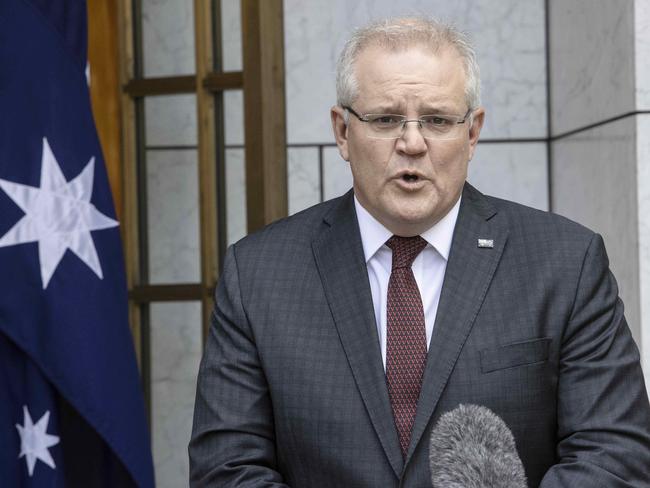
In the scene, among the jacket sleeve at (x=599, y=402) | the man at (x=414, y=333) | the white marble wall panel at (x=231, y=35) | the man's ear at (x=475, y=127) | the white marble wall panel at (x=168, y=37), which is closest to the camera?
the jacket sleeve at (x=599, y=402)

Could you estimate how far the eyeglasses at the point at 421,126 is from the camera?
2453mm

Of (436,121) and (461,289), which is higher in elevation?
(436,121)

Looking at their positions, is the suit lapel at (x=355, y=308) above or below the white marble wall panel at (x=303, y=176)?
below

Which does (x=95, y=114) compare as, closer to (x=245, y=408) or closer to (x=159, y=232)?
(x=159, y=232)

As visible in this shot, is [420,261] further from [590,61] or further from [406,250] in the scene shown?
[590,61]

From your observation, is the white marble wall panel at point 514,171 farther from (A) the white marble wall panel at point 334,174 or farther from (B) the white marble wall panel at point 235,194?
(B) the white marble wall panel at point 235,194

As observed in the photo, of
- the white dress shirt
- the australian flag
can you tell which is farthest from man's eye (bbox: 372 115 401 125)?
the australian flag

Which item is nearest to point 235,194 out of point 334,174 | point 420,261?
point 334,174

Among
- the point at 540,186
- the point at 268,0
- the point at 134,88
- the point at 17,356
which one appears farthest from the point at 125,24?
the point at 540,186

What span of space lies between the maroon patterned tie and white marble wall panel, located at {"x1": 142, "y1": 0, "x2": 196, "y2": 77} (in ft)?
6.52

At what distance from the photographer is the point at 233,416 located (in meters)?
2.47

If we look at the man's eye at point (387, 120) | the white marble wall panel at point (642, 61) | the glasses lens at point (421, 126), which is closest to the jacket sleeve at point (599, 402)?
the glasses lens at point (421, 126)

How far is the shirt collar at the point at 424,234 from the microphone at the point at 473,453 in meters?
0.85

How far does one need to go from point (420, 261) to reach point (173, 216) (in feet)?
6.49
